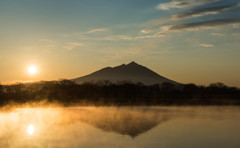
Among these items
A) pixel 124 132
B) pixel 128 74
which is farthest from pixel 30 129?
pixel 128 74

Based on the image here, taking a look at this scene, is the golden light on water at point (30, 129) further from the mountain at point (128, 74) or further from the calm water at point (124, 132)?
the mountain at point (128, 74)

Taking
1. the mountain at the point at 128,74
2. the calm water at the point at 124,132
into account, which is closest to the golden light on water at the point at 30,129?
the calm water at the point at 124,132

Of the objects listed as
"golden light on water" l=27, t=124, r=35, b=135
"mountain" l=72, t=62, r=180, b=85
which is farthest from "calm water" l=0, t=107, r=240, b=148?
"mountain" l=72, t=62, r=180, b=85

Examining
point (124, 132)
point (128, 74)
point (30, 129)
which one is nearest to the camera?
point (124, 132)

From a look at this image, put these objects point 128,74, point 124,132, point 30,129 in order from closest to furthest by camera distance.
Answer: point 124,132 < point 30,129 < point 128,74

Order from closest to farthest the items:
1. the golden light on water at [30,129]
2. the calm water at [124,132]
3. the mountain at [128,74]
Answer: the calm water at [124,132], the golden light on water at [30,129], the mountain at [128,74]

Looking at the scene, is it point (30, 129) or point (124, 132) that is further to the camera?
point (30, 129)

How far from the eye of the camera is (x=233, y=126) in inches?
481

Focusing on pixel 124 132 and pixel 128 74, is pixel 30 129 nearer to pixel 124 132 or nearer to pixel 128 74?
pixel 124 132

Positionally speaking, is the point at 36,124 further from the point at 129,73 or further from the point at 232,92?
the point at 129,73

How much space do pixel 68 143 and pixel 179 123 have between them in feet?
18.5

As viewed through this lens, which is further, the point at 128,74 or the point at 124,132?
the point at 128,74

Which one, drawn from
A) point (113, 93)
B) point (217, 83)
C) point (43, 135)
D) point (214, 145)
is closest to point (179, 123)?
point (214, 145)

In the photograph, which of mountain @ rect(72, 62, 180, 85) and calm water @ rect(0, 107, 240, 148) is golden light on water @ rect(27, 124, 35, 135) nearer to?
calm water @ rect(0, 107, 240, 148)
